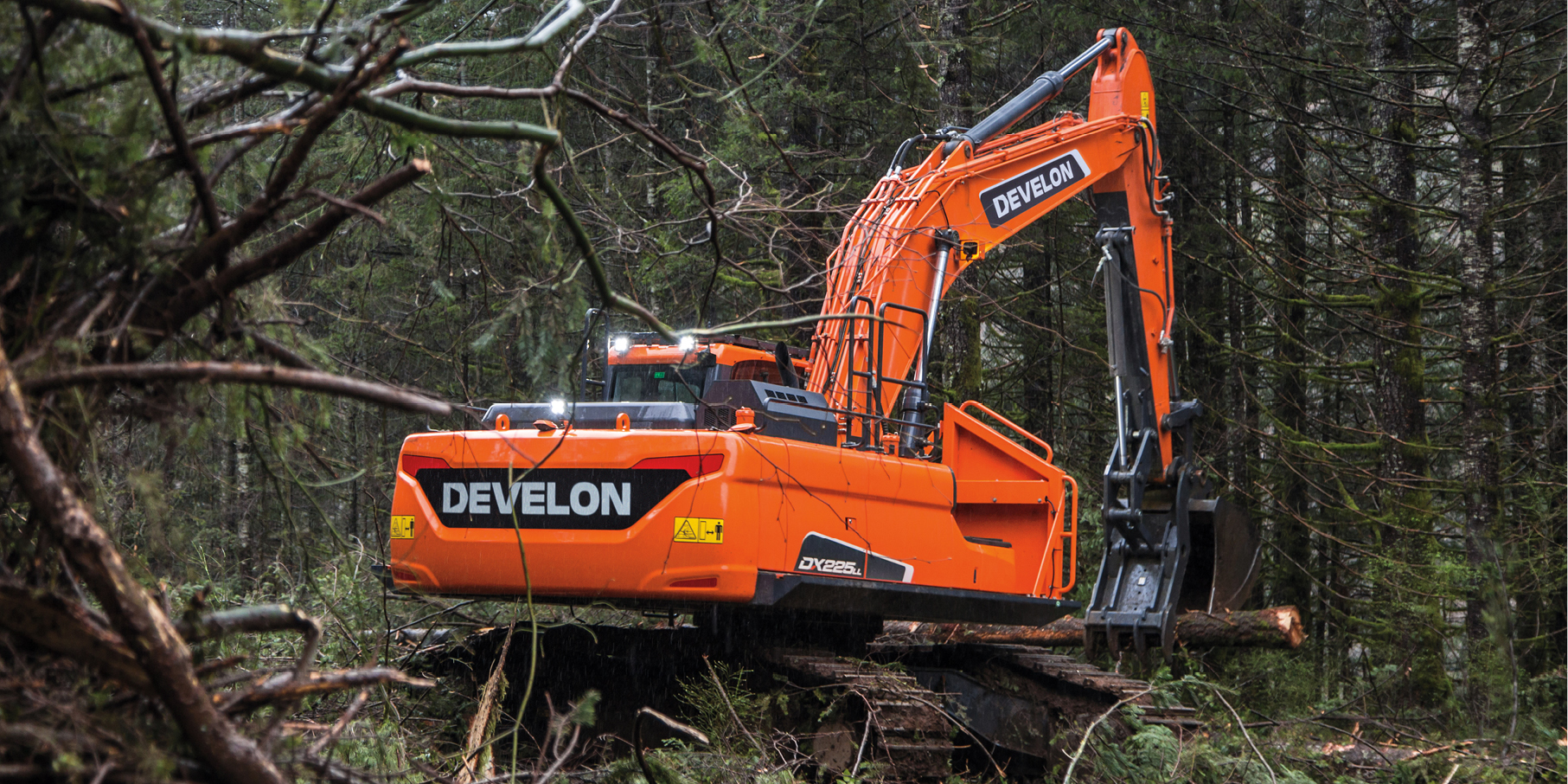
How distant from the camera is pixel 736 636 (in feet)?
27.2

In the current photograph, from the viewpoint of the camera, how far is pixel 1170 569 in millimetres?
8680

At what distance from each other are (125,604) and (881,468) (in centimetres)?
563

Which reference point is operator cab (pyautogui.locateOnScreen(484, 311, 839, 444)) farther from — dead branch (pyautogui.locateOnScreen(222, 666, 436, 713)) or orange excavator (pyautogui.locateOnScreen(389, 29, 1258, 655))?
dead branch (pyautogui.locateOnScreen(222, 666, 436, 713))

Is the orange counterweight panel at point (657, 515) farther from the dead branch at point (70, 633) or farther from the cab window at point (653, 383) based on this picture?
the dead branch at point (70, 633)

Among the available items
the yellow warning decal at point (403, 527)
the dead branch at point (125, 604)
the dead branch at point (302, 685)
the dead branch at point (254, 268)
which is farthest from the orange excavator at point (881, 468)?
the dead branch at point (125, 604)

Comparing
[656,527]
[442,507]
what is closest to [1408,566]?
[656,527]

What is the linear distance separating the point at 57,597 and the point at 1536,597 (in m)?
13.8

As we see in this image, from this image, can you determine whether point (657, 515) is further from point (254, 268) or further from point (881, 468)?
point (254, 268)

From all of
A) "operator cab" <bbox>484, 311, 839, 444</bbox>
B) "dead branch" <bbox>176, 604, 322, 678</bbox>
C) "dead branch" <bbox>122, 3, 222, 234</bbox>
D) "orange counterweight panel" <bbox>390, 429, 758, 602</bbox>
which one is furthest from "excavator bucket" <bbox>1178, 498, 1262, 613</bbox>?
"dead branch" <bbox>122, 3, 222, 234</bbox>

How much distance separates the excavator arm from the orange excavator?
19 mm

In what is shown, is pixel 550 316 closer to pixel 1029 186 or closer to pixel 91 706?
pixel 91 706

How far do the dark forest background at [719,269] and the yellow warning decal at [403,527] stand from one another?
419 millimetres

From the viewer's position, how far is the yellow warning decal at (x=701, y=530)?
6.85 m

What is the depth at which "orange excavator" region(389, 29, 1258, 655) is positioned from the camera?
7035mm
